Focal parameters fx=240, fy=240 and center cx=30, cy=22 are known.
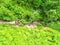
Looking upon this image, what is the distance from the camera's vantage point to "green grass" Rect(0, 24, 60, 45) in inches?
744

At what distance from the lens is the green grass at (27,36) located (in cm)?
1891

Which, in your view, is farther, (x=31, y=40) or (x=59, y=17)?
(x=59, y=17)

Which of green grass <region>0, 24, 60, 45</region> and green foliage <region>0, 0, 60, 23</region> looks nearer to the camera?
green grass <region>0, 24, 60, 45</region>

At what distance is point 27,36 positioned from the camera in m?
19.7

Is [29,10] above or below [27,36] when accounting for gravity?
above

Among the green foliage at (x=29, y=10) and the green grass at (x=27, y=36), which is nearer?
the green grass at (x=27, y=36)

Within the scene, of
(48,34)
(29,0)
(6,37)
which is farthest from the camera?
(29,0)

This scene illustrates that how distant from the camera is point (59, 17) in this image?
22344 millimetres

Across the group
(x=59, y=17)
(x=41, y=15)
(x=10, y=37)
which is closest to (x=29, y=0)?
(x=41, y=15)

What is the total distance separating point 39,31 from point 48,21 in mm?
1983

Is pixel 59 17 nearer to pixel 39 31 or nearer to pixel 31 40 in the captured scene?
pixel 39 31

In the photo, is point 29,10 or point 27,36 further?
point 29,10

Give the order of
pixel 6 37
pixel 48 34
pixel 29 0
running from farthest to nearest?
pixel 29 0 < pixel 48 34 < pixel 6 37

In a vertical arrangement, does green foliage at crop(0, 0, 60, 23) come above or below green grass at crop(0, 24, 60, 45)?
above
